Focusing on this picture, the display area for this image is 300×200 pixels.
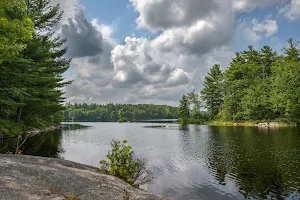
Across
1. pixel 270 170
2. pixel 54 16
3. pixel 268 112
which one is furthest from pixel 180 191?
pixel 268 112

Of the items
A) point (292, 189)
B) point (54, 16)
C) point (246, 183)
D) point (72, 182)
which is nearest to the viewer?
point (72, 182)

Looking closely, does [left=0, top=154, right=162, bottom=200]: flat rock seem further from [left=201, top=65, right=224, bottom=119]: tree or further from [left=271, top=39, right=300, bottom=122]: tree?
[left=201, top=65, right=224, bottom=119]: tree

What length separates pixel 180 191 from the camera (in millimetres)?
13047

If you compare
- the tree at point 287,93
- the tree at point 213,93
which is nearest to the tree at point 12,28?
the tree at point 287,93

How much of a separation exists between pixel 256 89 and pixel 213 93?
21694mm

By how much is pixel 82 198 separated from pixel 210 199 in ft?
26.3

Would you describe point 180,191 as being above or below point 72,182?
below

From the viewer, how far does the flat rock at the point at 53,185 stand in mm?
5637

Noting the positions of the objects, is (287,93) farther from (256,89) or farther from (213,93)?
(213,93)

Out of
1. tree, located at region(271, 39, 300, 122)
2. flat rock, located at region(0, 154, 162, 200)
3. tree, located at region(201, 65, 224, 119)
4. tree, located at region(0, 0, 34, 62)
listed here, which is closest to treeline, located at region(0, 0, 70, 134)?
tree, located at region(0, 0, 34, 62)

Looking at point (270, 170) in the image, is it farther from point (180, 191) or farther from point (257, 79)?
point (257, 79)

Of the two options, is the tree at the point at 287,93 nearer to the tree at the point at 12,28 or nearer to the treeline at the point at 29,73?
the treeline at the point at 29,73

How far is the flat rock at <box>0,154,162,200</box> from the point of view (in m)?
5.64

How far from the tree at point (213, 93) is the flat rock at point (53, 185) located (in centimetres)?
8233
